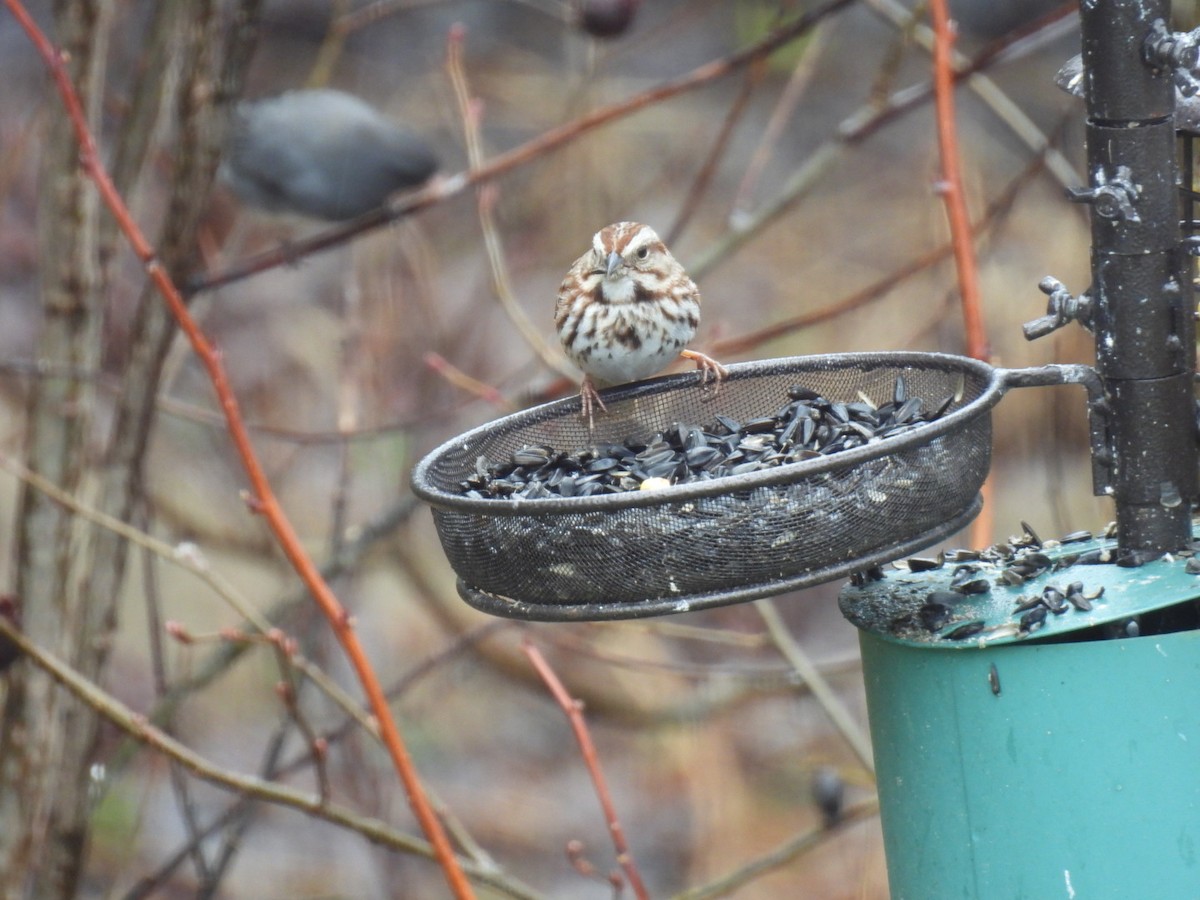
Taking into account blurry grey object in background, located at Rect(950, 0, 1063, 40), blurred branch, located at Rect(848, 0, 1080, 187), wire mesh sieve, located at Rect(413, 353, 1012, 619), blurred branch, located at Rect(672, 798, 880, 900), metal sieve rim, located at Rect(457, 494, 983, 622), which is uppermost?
blurry grey object in background, located at Rect(950, 0, 1063, 40)

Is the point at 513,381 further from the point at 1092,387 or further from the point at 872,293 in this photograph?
the point at 1092,387

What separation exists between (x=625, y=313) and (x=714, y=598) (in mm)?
1230

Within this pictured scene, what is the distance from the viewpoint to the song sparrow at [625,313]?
9.66 ft

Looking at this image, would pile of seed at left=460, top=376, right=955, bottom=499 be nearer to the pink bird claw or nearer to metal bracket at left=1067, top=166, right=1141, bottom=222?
the pink bird claw

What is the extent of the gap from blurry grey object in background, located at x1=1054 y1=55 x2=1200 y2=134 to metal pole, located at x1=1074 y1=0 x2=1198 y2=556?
0.04 metres

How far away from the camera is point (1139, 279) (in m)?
1.99

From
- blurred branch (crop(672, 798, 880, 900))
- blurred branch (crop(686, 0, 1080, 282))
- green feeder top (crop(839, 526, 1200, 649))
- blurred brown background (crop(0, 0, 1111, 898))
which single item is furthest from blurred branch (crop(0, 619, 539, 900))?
blurred brown background (crop(0, 0, 1111, 898))

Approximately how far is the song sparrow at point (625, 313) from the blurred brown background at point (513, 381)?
2.61 metres

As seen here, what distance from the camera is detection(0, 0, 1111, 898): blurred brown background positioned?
19.9 ft

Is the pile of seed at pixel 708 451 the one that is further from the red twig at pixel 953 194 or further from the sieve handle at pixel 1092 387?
the red twig at pixel 953 194

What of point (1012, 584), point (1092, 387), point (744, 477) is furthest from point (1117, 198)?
point (744, 477)

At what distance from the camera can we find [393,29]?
22.5ft

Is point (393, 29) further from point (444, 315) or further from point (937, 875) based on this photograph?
point (937, 875)

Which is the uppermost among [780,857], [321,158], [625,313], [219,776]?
[321,158]
